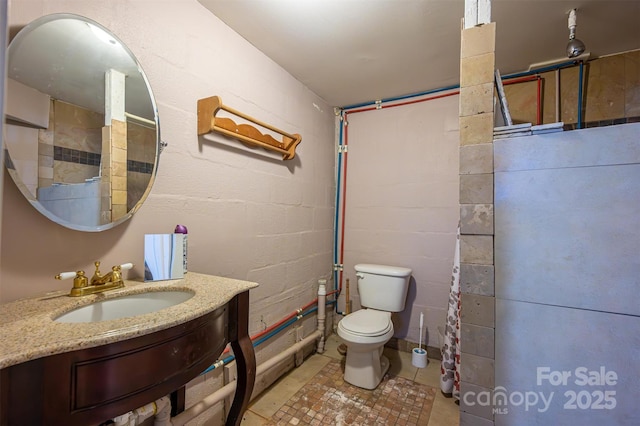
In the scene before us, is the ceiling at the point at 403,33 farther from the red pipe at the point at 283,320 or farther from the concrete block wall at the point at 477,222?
the red pipe at the point at 283,320

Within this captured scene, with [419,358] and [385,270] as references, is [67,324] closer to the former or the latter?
[385,270]

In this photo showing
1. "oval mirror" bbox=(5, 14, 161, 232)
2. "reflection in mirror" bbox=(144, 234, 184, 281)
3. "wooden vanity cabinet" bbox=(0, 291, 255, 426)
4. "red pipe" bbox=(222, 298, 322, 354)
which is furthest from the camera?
"red pipe" bbox=(222, 298, 322, 354)

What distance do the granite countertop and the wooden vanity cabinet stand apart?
A: 0.11ft

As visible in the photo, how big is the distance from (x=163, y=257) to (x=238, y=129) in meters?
0.81

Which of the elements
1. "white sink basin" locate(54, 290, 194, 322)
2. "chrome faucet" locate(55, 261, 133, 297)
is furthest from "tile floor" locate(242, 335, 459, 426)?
"chrome faucet" locate(55, 261, 133, 297)

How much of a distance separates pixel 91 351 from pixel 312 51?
1.87 m

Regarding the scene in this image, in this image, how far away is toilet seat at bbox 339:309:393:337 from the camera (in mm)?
1914

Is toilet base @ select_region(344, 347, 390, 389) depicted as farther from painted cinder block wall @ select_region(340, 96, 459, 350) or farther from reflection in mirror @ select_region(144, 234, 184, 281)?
reflection in mirror @ select_region(144, 234, 184, 281)

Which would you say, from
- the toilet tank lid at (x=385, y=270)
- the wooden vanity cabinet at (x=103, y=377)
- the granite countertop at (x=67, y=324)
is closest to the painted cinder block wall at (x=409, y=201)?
the toilet tank lid at (x=385, y=270)

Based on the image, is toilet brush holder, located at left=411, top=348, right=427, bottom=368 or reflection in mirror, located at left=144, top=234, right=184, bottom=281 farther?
toilet brush holder, located at left=411, top=348, right=427, bottom=368

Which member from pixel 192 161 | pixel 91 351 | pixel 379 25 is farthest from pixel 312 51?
pixel 91 351

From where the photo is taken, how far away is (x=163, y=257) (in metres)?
1.18

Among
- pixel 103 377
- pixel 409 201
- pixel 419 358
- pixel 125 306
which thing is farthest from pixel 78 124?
pixel 419 358

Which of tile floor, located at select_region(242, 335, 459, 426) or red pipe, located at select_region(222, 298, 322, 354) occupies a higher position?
red pipe, located at select_region(222, 298, 322, 354)
